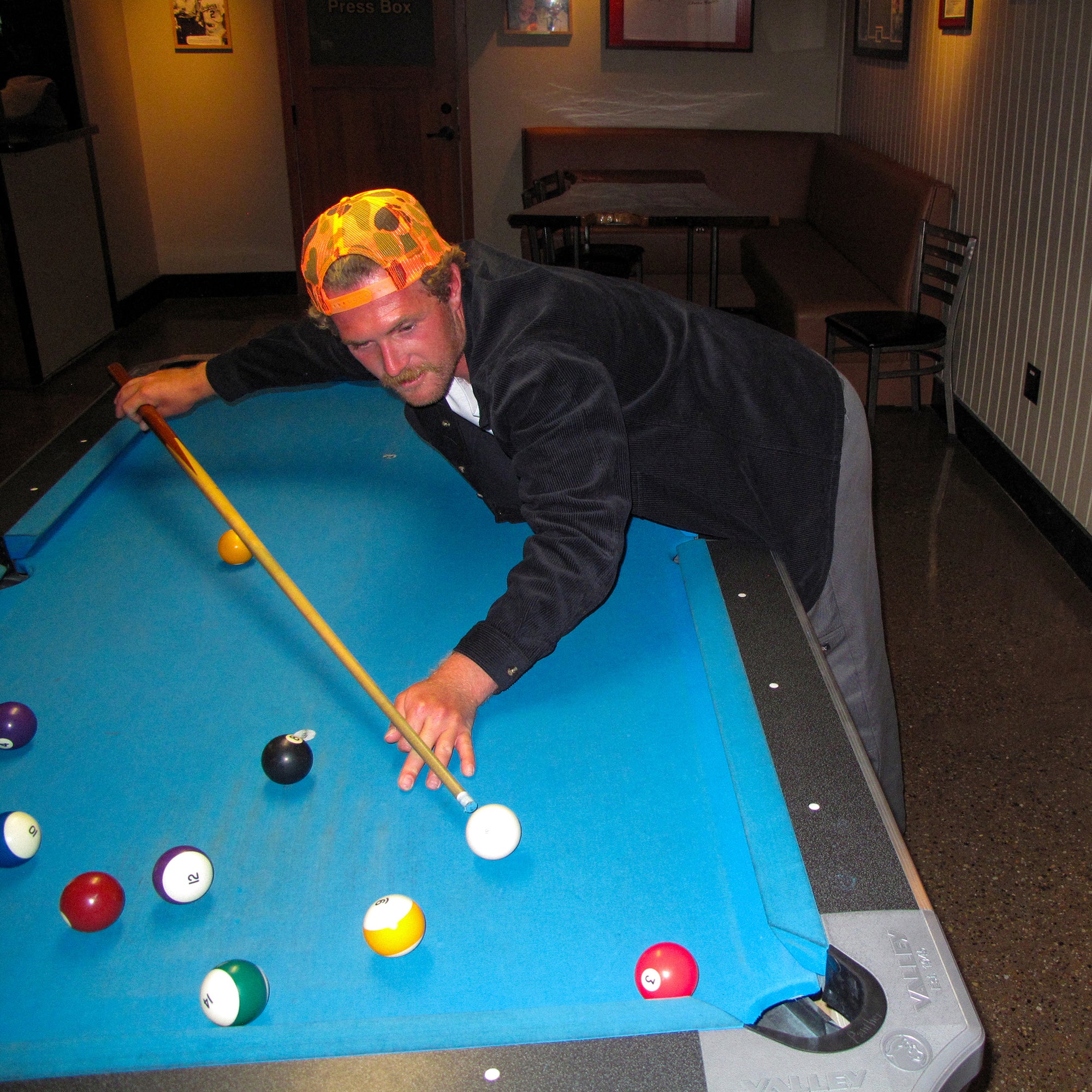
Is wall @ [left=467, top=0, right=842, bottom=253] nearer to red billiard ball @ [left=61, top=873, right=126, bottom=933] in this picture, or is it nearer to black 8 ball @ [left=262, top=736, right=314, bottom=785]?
black 8 ball @ [left=262, top=736, right=314, bottom=785]

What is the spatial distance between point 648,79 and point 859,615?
5224mm

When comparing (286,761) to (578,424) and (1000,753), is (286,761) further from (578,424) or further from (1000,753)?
(1000,753)

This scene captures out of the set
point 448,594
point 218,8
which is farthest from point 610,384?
point 218,8

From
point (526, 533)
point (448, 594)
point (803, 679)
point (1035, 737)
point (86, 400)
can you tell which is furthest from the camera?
point (86, 400)

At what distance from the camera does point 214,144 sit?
6160 mm

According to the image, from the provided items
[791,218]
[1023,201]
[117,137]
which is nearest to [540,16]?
[791,218]

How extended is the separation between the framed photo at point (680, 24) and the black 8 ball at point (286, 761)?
5.82 metres

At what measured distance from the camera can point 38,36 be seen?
16.7 feet

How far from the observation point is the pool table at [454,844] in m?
0.80

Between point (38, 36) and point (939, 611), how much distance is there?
17.0 feet

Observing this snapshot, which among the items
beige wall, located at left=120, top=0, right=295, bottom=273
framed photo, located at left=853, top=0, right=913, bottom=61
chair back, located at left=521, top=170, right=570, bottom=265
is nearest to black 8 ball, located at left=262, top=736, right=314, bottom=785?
chair back, located at left=521, top=170, right=570, bottom=265

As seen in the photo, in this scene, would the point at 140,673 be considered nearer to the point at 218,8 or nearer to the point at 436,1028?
the point at 436,1028

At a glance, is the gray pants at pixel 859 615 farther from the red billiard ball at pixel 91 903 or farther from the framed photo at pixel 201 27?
the framed photo at pixel 201 27

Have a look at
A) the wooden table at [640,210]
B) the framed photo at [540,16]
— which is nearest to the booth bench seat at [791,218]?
the wooden table at [640,210]
